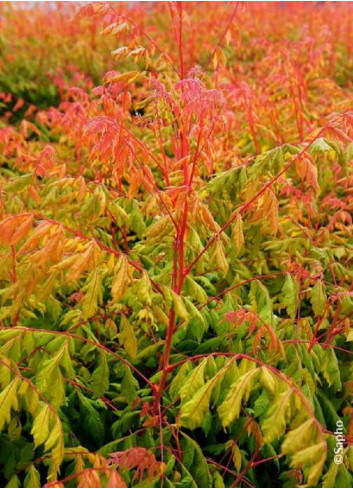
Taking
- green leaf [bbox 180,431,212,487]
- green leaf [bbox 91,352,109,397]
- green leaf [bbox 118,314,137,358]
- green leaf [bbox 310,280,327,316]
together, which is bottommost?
green leaf [bbox 180,431,212,487]

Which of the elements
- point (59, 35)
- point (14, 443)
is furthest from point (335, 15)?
point (14, 443)

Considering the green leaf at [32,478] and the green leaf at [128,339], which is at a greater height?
the green leaf at [128,339]

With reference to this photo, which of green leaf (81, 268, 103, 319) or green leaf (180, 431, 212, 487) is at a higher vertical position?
green leaf (81, 268, 103, 319)

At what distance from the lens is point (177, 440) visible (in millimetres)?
1997

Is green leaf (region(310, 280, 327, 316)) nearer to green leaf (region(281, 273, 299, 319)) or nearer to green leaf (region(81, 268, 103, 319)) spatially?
green leaf (region(281, 273, 299, 319))

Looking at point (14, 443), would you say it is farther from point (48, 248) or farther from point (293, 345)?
point (293, 345)

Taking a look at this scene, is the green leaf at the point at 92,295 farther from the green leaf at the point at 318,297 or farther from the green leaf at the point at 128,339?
the green leaf at the point at 318,297

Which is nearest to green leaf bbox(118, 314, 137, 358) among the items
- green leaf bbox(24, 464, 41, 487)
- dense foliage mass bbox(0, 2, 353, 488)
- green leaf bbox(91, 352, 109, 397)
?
dense foliage mass bbox(0, 2, 353, 488)

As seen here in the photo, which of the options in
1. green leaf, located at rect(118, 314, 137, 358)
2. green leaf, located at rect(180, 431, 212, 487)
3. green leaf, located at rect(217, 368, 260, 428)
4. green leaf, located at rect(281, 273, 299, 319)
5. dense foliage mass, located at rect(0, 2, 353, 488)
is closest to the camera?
green leaf, located at rect(217, 368, 260, 428)

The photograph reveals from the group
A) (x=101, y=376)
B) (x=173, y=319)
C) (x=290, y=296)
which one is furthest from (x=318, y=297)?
(x=101, y=376)

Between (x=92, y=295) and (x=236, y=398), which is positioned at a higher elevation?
(x=92, y=295)

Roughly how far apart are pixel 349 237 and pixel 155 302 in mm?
1527

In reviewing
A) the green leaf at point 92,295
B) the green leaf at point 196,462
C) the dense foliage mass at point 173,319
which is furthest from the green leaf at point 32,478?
the green leaf at point 92,295

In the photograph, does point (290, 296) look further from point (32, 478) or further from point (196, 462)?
point (32, 478)
